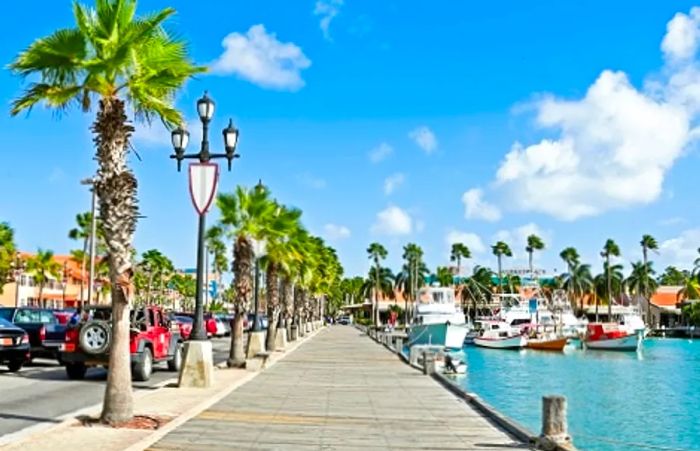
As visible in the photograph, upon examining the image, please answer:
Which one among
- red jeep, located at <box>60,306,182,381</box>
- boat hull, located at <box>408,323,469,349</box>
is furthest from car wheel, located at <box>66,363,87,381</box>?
boat hull, located at <box>408,323,469,349</box>

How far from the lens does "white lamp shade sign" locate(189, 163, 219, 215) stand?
1806 centimetres

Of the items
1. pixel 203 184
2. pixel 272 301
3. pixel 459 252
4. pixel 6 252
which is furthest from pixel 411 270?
pixel 203 184

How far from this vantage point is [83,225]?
84.9 m

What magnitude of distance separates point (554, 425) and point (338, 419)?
436cm

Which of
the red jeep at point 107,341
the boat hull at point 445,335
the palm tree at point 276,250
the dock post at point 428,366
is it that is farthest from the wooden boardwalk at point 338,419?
the boat hull at point 445,335

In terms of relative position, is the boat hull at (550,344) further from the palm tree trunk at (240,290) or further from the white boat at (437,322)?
the palm tree trunk at (240,290)

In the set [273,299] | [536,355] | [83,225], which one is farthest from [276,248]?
[83,225]

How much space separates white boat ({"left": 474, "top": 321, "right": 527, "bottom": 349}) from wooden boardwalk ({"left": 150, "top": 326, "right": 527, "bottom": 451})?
4534 cm

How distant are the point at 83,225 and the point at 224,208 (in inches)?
2383

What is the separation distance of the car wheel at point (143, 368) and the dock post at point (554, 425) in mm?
11907

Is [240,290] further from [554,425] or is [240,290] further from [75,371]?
[554,425]

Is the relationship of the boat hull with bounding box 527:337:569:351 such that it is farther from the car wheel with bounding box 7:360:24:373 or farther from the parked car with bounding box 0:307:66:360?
the car wheel with bounding box 7:360:24:373

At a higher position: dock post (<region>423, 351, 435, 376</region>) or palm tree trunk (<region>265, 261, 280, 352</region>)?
palm tree trunk (<region>265, 261, 280, 352</region>)

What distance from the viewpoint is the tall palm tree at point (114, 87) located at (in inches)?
499
